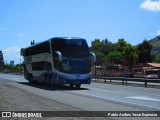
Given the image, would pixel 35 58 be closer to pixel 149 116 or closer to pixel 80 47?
pixel 80 47

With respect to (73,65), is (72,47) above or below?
above

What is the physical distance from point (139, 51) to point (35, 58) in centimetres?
8548

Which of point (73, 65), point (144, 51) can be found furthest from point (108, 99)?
point (144, 51)

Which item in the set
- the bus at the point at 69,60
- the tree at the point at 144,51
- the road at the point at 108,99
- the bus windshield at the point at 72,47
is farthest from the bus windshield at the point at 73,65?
the tree at the point at 144,51

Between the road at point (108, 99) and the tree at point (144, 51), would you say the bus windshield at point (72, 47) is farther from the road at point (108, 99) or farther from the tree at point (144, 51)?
the tree at point (144, 51)

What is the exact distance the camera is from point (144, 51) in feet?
394

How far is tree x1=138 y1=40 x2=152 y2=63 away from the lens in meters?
119

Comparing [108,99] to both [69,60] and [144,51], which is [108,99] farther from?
[144,51]

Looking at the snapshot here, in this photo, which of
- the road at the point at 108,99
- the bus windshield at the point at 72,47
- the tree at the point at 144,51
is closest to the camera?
the road at the point at 108,99

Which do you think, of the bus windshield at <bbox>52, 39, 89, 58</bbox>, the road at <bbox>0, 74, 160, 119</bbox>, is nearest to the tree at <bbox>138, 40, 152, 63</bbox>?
the bus windshield at <bbox>52, 39, 89, 58</bbox>

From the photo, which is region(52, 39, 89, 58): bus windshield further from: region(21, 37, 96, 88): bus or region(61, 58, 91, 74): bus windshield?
region(61, 58, 91, 74): bus windshield

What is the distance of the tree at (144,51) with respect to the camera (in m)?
119

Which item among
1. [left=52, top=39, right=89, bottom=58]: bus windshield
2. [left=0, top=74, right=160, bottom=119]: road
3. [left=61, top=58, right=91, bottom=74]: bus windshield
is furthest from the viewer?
[left=52, top=39, right=89, bottom=58]: bus windshield

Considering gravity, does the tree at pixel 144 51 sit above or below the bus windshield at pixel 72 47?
above
